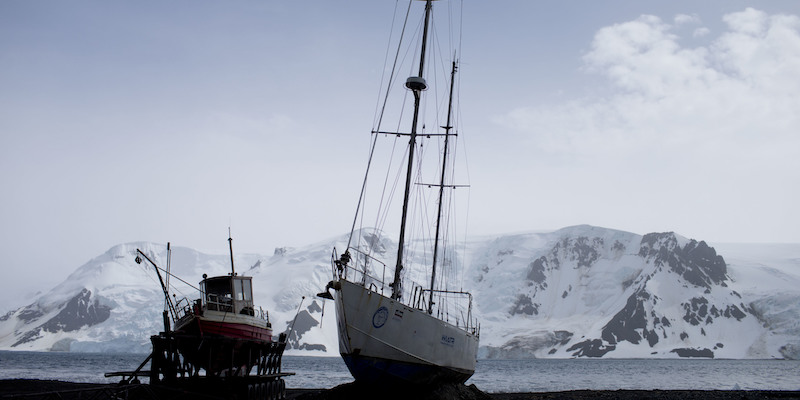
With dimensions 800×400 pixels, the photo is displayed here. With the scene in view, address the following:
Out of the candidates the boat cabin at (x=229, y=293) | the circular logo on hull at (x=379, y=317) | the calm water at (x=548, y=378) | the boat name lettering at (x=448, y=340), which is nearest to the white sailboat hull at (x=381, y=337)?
the circular logo on hull at (x=379, y=317)

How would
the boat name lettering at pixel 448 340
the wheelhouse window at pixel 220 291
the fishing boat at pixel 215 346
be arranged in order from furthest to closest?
the wheelhouse window at pixel 220 291 → the boat name lettering at pixel 448 340 → the fishing boat at pixel 215 346

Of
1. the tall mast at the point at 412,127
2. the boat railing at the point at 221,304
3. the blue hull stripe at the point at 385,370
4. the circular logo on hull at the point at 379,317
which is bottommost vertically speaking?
the blue hull stripe at the point at 385,370

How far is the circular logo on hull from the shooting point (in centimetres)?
2759

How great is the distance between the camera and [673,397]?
41.0 m

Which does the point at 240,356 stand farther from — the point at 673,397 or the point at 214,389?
the point at 673,397

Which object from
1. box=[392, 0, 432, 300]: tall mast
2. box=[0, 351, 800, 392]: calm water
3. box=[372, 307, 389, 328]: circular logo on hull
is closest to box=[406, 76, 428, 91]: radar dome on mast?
box=[392, 0, 432, 300]: tall mast

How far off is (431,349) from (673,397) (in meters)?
21.2

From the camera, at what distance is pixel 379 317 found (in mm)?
27625

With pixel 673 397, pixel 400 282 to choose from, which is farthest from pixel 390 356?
pixel 673 397

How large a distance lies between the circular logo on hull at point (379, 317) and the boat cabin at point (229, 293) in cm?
956

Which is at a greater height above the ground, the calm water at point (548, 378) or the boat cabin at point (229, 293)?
the boat cabin at point (229, 293)

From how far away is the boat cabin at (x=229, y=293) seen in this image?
110ft

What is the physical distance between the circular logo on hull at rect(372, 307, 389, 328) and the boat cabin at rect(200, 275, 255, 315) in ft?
31.4

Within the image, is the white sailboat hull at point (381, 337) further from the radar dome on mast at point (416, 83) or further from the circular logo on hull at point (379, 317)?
the radar dome on mast at point (416, 83)
